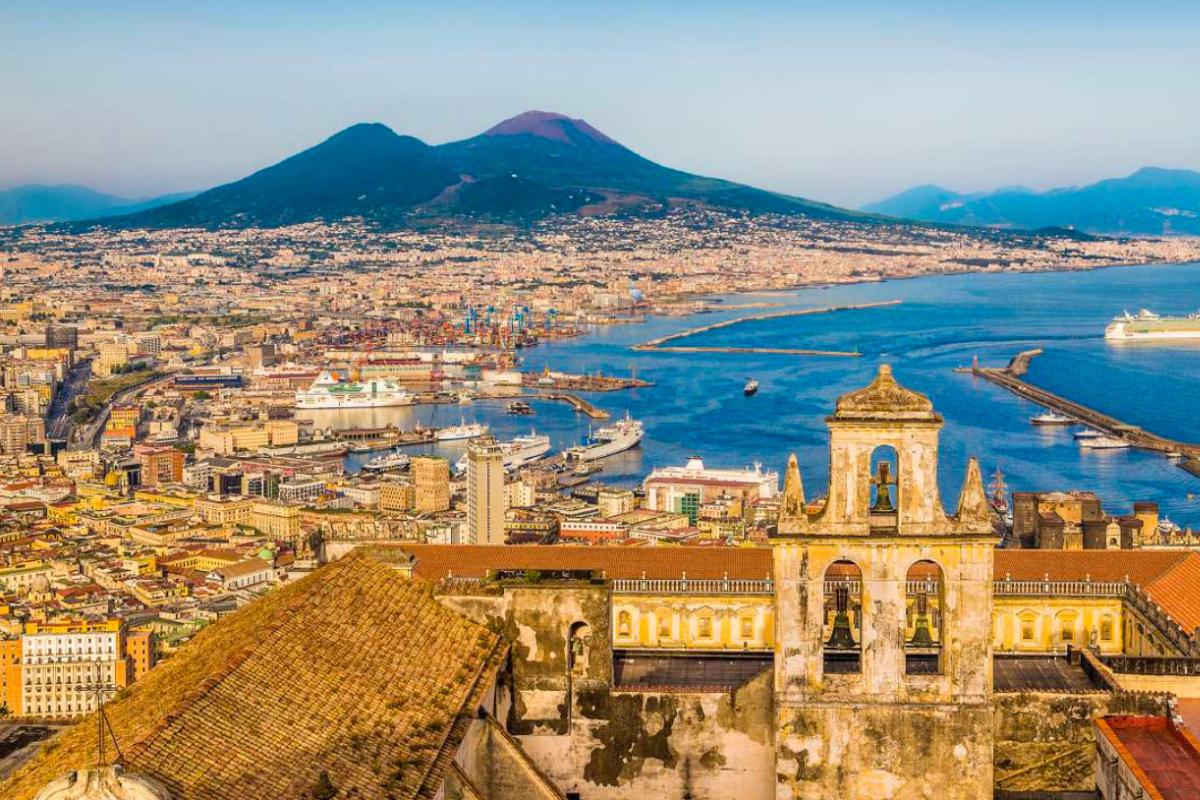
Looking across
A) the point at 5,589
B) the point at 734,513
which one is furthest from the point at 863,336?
the point at 5,589

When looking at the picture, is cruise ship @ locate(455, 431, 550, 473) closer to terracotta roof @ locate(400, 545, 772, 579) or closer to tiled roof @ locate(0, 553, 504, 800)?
terracotta roof @ locate(400, 545, 772, 579)

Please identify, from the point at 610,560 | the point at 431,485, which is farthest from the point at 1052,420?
the point at 610,560

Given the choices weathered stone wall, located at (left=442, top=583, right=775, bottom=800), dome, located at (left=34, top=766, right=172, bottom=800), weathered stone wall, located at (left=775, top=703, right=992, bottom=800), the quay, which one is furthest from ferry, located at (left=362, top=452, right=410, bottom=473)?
dome, located at (left=34, top=766, right=172, bottom=800)

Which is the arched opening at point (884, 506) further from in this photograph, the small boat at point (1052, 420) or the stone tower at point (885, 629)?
the small boat at point (1052, 420)

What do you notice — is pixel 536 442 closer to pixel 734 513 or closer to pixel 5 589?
pixel 734 513

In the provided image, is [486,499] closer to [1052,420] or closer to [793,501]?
[793,501]

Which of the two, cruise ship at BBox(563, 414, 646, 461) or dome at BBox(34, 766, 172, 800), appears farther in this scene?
cruise ship at BBox(563, 414, 646, 461)
